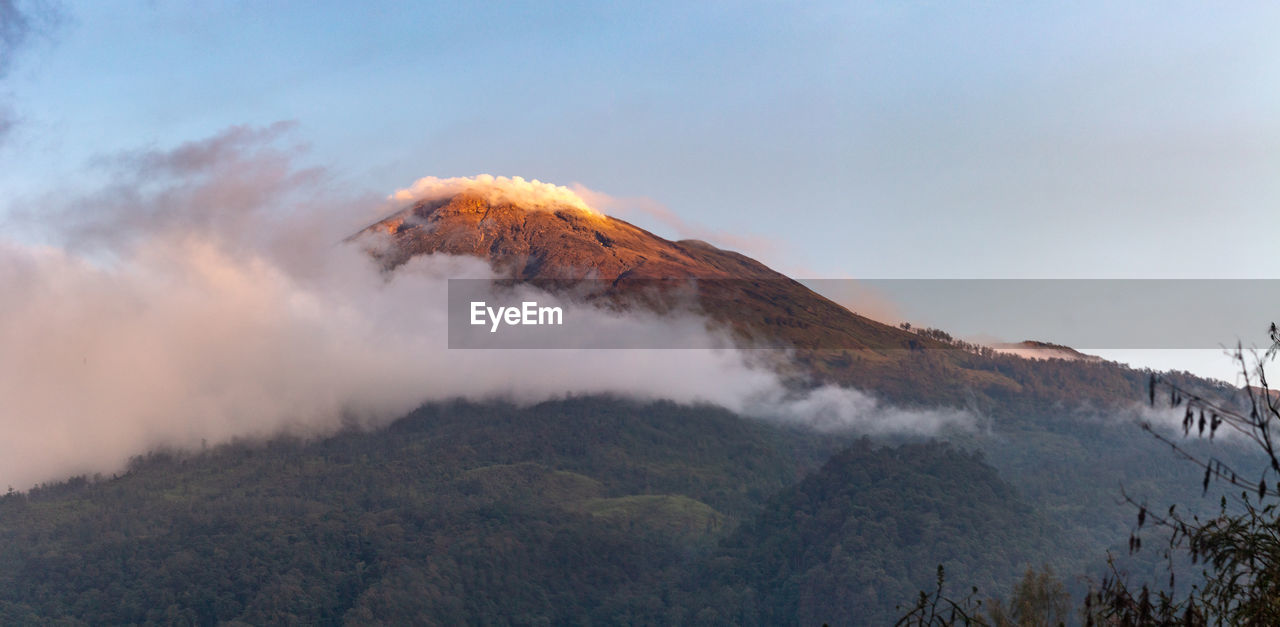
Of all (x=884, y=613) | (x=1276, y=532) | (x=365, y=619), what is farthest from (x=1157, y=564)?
(x=1276, y=532)

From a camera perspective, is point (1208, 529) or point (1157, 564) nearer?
point (1208, 529)

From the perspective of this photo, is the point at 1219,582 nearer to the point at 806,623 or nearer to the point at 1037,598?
the point at 1037,598

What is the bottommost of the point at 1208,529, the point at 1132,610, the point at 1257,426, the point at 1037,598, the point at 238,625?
the point at 238,625

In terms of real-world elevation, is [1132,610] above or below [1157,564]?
above

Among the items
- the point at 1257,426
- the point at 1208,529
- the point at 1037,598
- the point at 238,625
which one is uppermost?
the point at 1257,426

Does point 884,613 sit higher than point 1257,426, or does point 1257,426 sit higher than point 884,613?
point 1257,426

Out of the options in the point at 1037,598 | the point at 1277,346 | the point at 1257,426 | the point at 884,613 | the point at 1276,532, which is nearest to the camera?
the point at 1257,426

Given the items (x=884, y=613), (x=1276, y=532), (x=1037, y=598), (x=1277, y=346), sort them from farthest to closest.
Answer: (x=884, y=613), (x=1037, y=598), (x=1276, y=532), (x=1277, y=346)

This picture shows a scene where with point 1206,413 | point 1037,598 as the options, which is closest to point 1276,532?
point 1206,413

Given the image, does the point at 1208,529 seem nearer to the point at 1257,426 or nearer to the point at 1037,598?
the point at 1257,426
